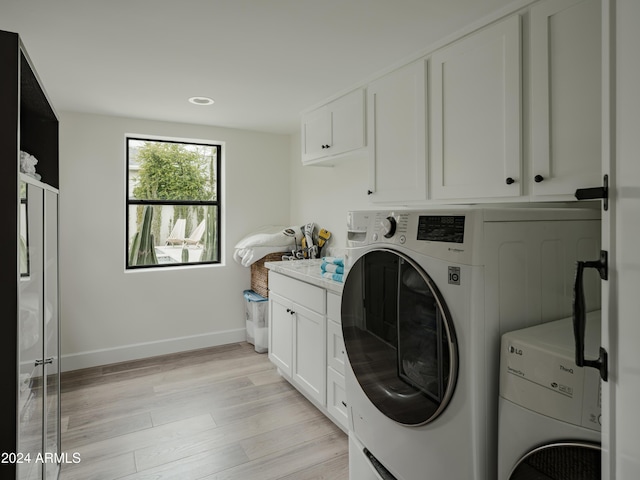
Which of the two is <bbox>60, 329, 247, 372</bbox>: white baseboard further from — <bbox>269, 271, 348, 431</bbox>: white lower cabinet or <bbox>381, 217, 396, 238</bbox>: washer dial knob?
<bbox>381, 217, 396, 238</bbox>: washer dial knob

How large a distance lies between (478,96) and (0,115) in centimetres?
177

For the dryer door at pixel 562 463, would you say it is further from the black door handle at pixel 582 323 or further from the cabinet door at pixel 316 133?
the cabinet door at pixel 316 133

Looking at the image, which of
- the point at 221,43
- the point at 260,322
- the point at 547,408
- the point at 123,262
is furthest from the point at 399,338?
the point at 123,262

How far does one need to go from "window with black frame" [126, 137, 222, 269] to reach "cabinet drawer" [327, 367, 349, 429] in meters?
2.18

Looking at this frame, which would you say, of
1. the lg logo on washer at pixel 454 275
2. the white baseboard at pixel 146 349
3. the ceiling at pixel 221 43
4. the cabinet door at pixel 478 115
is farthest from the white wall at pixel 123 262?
the lg logo on washer at pixel 454 275

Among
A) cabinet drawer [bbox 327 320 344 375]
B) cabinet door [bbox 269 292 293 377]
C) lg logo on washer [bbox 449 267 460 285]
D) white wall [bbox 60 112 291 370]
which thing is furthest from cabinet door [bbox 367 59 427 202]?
white wall [bbox 60 112 291 370]

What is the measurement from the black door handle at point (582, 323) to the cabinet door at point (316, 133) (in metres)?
2.33

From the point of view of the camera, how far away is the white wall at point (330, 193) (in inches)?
129

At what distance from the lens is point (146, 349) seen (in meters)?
3.76

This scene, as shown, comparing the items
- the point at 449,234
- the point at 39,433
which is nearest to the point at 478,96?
the point at 449,234

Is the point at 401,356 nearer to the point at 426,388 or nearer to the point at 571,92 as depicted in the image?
the point at 426,388

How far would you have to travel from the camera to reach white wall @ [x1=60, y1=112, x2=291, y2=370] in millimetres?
3441

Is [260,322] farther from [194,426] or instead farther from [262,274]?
[194,426]

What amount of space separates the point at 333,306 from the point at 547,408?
1.46 metres
